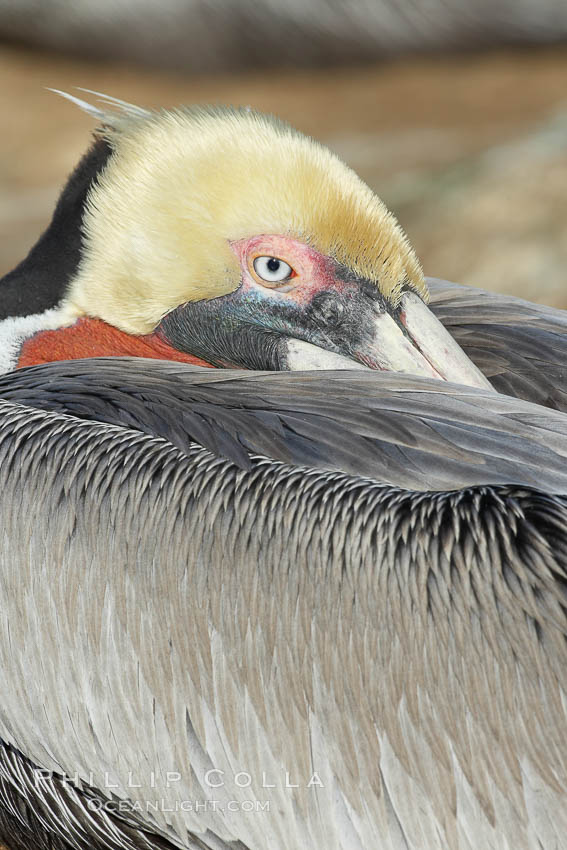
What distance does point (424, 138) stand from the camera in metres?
6.62

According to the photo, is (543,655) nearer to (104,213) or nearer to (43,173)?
(104,213)

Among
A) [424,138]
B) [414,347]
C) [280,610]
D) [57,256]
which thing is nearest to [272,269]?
[414,347]

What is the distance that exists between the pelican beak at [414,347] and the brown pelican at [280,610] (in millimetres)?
236

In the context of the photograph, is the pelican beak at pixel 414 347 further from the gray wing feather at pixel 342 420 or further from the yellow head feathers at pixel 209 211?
the gray wing feather at pixel 342 420

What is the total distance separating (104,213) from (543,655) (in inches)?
46.4

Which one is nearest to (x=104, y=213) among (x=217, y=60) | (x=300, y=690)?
(x=300, y=690)

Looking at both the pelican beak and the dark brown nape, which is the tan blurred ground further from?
the dark brown nape

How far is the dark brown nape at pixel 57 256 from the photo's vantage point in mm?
2002

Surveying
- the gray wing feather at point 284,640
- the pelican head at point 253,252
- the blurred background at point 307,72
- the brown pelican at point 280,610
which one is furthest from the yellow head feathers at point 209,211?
the blurred background at point 307,72

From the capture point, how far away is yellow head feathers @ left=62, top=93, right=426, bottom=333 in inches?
73.2

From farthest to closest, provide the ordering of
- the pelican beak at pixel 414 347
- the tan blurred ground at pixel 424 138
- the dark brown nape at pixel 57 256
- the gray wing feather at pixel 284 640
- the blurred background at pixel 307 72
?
the blurred background at pixel 307 72, the tan blurred ground at pixel 424 138, the dark brown nape at pixel 57 256, the pelican beak at pixel 414 347, the gray wing feather at pixel 284 640

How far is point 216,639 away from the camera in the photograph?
4.68 feet

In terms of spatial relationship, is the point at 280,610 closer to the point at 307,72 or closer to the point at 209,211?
the point at 209,211

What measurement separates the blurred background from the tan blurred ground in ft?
0.06
